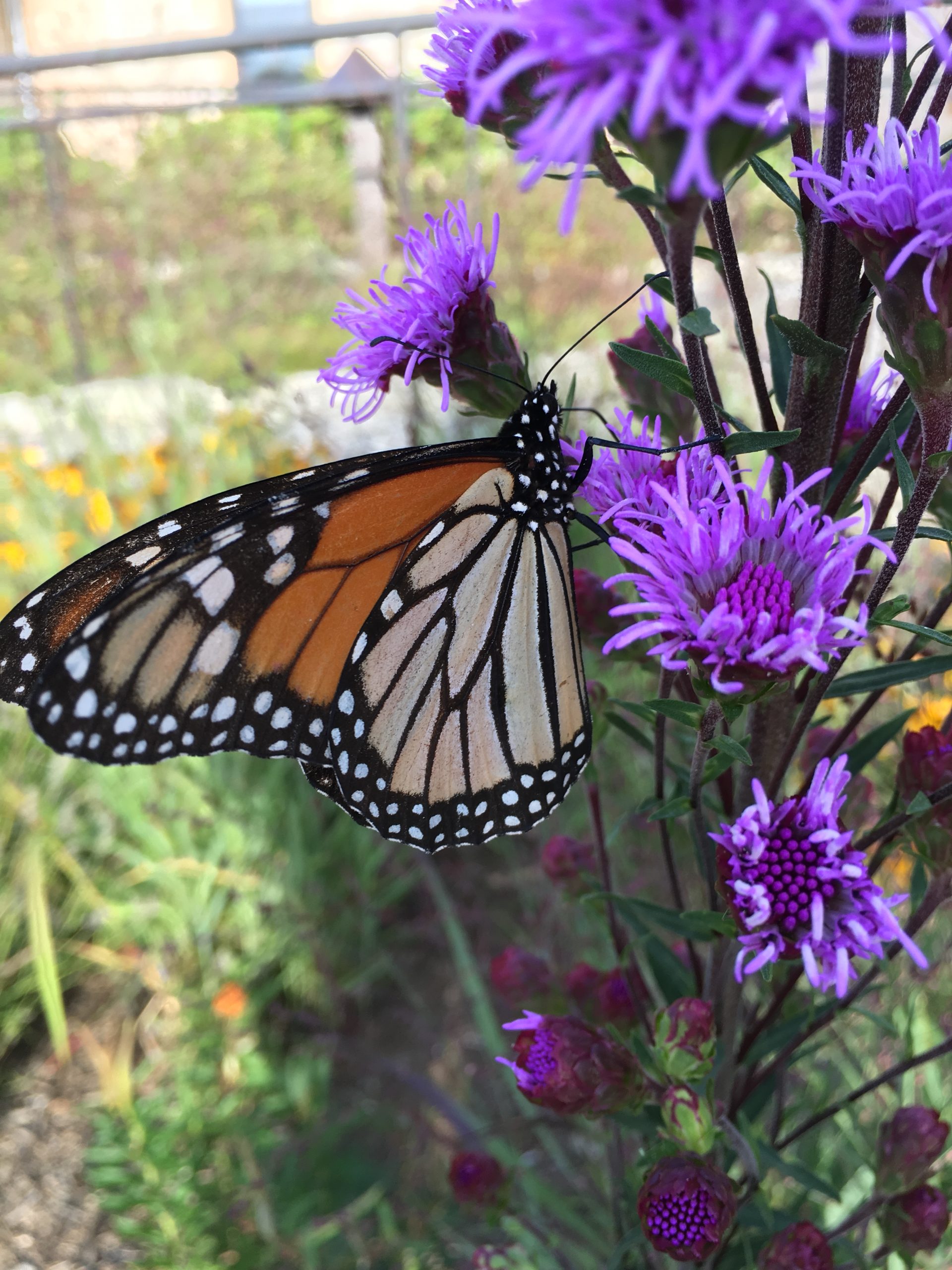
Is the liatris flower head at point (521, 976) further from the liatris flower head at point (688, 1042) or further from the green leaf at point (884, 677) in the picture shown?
the green leaf at point (884, 677)

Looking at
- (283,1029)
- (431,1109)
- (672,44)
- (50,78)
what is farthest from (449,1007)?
(50,78)

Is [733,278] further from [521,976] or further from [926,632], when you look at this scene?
[521,976]

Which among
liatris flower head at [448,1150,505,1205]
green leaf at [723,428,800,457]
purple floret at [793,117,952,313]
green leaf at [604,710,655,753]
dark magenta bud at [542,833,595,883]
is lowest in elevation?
liatris flower head at [448,1150,505,1205]

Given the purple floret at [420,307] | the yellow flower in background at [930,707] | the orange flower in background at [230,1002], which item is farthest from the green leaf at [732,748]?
the orange flower in background at [230,1002]

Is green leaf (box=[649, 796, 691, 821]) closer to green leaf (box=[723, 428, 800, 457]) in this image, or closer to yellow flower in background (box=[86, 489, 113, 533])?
green leaf (box=[723, 428, 800, 457])

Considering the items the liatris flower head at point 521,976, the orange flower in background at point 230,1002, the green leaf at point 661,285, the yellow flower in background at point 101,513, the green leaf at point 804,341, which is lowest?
the orange flower in background at point 230,1002

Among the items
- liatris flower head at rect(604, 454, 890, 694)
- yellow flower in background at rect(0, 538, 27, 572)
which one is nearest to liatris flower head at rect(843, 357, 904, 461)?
liatris flower head at rect(604, 454, 890, 694)

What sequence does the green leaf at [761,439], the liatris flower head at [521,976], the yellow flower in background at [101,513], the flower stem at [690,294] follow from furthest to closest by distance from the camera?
1. the yellow flower in background at [101,513]
2. the liatris flower head at [521,976]
3. the green leaf at [761,439]
4. the flower stem at [690,294]
